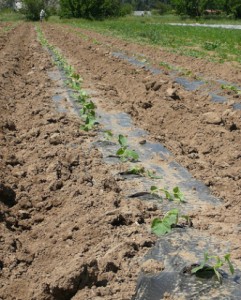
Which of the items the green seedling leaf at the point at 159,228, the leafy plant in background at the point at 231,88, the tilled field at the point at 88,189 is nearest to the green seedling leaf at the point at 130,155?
the tilled field at the point at 88,189

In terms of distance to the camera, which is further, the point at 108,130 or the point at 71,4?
the point at 71,4

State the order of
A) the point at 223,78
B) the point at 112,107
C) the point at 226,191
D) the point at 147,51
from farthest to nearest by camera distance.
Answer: the point at 147,51, the point at 223,78, the point at 112,107, the point at 226,191

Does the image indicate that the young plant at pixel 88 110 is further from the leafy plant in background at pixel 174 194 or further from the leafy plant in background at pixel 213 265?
the leafy plant in background at pixel 213 265

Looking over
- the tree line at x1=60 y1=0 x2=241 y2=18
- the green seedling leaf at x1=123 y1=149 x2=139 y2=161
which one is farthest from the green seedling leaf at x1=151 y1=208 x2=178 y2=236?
the tree line at x1=60 y1=0 x2=241 y2=18

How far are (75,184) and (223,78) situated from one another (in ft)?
21.4

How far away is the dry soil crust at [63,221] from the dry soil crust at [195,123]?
25.0 inches

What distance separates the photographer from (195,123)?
6.68m

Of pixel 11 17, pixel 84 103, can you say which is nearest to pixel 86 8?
pixel 11 17

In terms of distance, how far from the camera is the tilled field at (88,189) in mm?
3027

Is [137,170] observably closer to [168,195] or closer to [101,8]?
[168,195]

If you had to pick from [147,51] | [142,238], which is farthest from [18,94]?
[147,51]

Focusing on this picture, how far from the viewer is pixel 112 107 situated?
745 centimetres

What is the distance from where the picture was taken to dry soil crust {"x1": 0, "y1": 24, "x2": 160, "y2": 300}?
293 centimetres

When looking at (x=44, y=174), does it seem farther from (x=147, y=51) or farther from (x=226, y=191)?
(x=147, y=51)
